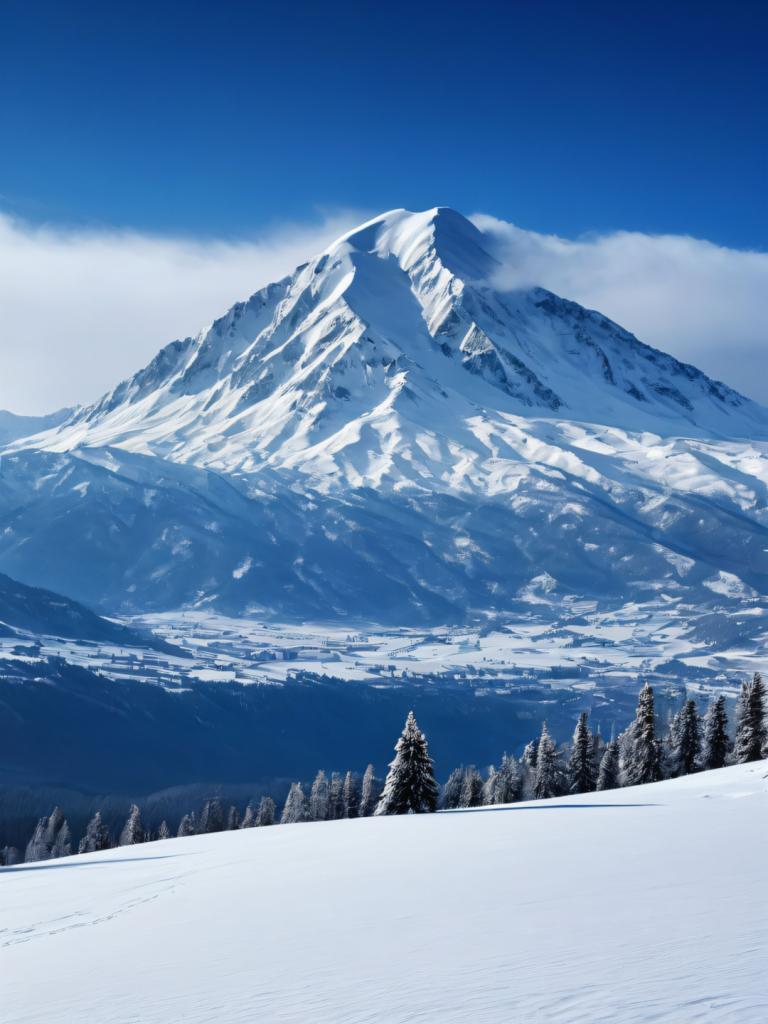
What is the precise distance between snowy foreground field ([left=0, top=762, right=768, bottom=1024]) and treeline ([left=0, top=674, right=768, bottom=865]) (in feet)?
47.8

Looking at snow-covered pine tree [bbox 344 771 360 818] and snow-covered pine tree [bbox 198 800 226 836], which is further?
snow-covered pine tree [bbox 198 800 226 836]

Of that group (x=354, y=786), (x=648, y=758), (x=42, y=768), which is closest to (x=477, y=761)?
(x=42, y=768)

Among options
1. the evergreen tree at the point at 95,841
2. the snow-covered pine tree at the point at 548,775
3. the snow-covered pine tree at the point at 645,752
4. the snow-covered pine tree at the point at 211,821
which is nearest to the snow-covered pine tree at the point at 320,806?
the snow-covered pine tree at the point at 211,821

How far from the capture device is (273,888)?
27.5m

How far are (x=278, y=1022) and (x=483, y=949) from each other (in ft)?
14.9

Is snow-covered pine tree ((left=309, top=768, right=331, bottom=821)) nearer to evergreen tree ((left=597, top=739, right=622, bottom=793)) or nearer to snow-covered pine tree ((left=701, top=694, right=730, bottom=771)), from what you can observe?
evergreen tree ((left=597, top=739, right=622, bottom=793))

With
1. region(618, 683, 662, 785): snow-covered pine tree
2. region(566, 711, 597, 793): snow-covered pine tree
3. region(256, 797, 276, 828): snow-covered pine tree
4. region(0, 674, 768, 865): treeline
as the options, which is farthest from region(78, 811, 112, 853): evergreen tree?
region(618, 683, 662, 785): snow-covered pine tree

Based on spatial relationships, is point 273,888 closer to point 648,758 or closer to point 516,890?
point 516,890

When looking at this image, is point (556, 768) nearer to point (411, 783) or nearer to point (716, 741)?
point (716, 741)

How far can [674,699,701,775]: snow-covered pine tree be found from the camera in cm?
7100

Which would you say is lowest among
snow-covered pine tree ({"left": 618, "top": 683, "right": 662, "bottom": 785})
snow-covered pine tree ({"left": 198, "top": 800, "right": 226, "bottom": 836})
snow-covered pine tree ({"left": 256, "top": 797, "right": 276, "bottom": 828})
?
snow-covered pine tree ({"left": 198, "top": 800, "right": 226, "bottom": 836})

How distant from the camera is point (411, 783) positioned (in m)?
52.5

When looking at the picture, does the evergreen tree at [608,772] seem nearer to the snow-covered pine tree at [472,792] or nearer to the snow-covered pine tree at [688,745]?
the snow-covered pine tree at [688,745]

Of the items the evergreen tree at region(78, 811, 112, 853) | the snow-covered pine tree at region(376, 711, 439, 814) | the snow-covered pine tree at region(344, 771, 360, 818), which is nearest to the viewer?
the snow-covered pine tree at region(376, 711, 439, 814)
